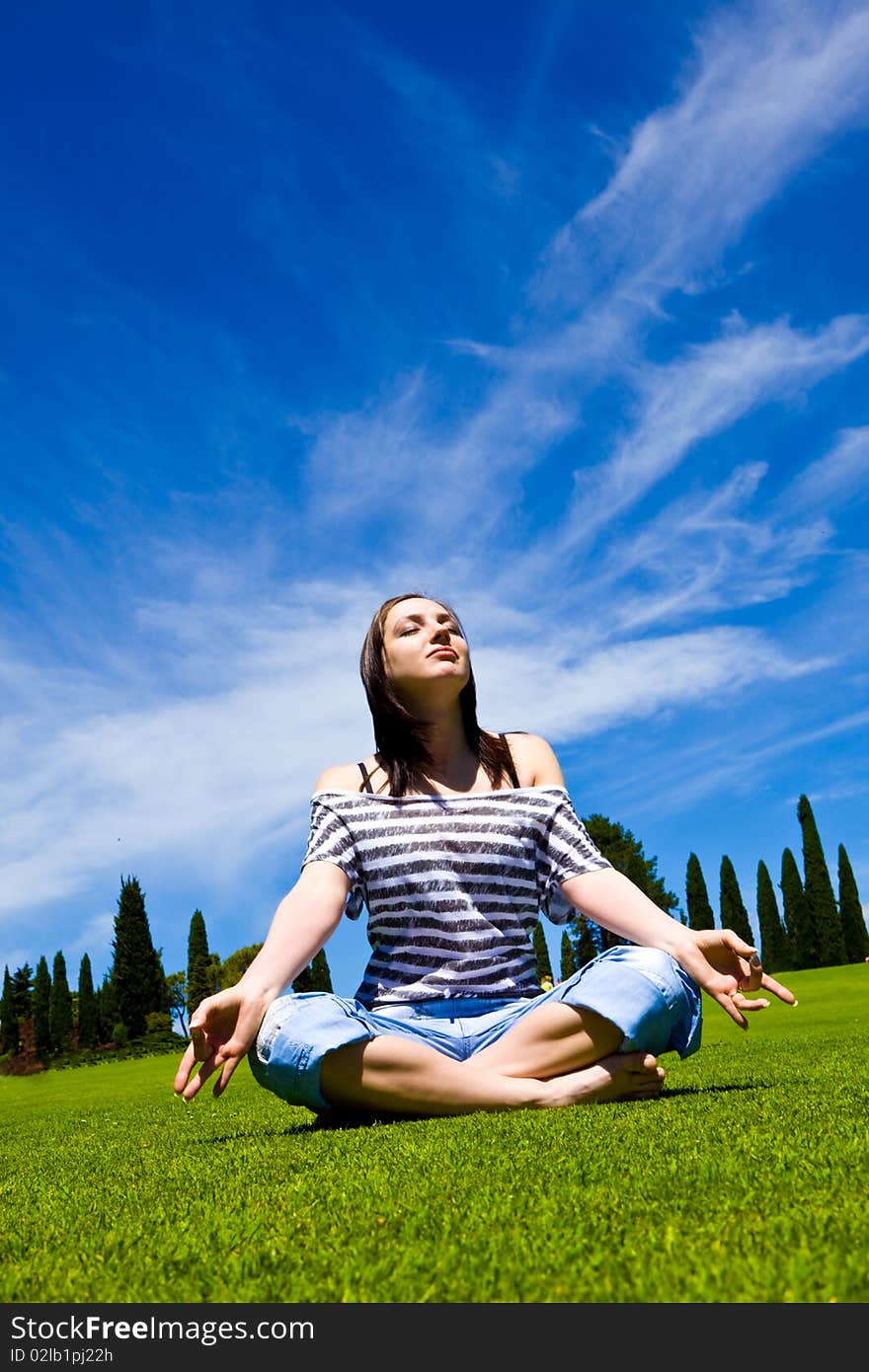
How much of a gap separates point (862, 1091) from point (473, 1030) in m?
1.41

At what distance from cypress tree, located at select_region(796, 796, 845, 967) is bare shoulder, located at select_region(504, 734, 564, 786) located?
5264 centimetres

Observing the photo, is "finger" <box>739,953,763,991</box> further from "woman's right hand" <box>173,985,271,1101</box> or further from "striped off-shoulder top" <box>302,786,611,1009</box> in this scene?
"woman's right hand" <box>173,985,271,1101</box>

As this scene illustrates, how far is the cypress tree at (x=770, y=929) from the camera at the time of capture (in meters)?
54.3

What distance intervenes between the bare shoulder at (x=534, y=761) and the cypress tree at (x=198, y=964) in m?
49.8

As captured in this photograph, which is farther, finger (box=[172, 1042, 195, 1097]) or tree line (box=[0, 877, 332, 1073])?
tree line (box=[0, 877, 332, 1073])

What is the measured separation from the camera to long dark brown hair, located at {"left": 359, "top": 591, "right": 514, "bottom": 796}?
4.53 m

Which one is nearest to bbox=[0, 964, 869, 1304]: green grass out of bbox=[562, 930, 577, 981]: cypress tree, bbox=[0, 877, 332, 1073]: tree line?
bbox=[0, 877, 332, 1073]: tree line

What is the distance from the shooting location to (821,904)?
176ft

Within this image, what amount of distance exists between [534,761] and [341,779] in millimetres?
901

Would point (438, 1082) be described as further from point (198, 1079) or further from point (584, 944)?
point (584, 944)

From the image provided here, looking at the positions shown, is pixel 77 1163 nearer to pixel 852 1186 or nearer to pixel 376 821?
pixel 376 821

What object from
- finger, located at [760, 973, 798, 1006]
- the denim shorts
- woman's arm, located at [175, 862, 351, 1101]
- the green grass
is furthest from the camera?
the denim shorts

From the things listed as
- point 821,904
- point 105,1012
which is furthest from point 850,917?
point 105,1012
